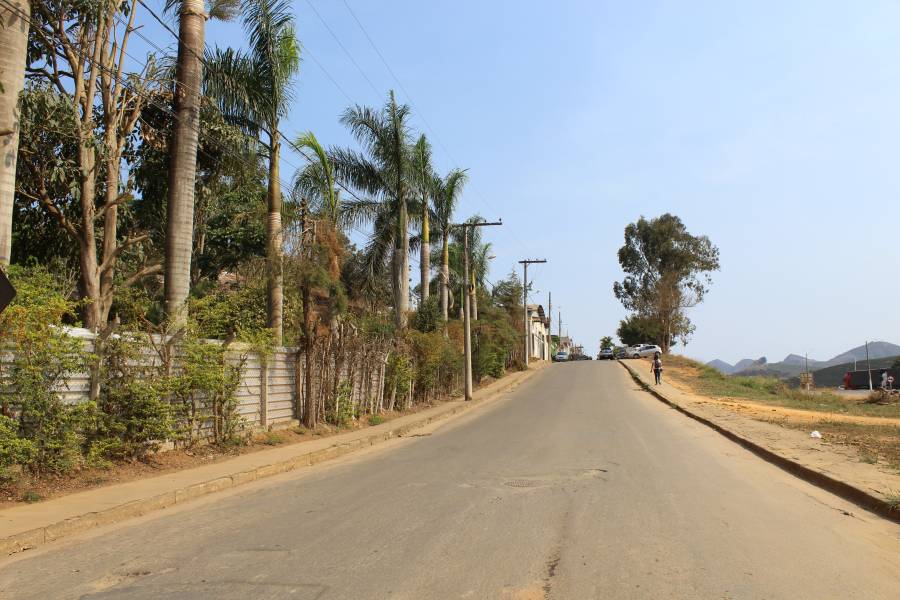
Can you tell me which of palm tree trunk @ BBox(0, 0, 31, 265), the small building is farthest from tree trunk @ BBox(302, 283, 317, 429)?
the small building

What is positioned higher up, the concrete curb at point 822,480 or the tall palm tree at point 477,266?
the tall palm tree at point 477,266

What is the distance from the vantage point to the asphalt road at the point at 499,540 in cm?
548

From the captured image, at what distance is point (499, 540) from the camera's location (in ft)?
22.3

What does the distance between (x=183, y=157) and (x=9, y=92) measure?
147 inches

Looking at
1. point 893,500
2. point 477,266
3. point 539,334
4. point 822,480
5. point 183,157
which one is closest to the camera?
point 893,500

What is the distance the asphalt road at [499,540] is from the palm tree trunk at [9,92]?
5501 millimetres

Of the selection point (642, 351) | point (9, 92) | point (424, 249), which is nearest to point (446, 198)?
point (424, 249)

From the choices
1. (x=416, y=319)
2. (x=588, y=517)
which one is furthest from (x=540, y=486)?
(x=416, y=319)

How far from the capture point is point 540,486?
974 centimetres

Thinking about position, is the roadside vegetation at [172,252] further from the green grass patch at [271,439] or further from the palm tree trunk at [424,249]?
the palm tree trunk at [424,249]

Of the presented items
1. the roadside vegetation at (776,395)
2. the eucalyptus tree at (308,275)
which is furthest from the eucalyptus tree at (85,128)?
the roadside vegetation at (776,395)

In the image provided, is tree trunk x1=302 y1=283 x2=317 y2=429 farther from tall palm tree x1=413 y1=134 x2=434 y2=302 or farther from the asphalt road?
tall palm tree x1=413 y1=134 x2=434 y2=302

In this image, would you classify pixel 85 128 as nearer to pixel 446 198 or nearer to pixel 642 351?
pixel 446 198

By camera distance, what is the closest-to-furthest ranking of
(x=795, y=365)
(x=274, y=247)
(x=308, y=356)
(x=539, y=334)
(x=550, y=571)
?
(x=550, y=571) < (x=274, y=247) < (x=308, y=356) < (x=539, y=334) < (x=795, y=365)
